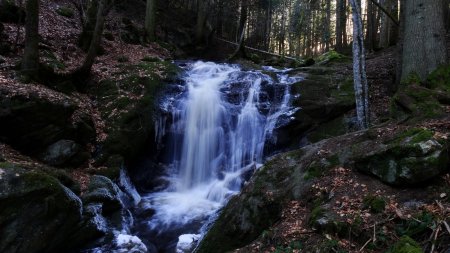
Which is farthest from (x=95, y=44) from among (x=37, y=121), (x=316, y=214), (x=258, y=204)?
(x=316, y=214)

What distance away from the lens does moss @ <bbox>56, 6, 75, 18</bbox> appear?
59.7 feet

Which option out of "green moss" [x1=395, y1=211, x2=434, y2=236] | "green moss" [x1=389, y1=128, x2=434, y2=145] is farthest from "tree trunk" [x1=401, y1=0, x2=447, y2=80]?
"green moss" [x1=395, y1=211, x2=434, y2=236]

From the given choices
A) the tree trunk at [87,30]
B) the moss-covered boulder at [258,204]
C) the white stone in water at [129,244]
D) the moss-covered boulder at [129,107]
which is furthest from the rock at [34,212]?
the tree trunk at [87,30]

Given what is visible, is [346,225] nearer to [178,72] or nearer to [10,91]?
[10,91]

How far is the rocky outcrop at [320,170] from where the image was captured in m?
5.04

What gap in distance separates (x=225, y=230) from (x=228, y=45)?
2332 centimetres

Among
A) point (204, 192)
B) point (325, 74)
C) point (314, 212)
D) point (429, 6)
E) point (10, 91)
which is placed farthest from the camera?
point (325, 74)

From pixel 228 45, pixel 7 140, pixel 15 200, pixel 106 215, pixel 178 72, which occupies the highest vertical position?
pixel 228 45

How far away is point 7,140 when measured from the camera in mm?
9062

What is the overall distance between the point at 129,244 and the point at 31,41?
6.52 m

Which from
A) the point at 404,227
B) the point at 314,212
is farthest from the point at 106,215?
the point at 404,227

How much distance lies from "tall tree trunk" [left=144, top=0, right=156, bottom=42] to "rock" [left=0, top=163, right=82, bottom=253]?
48.9 ft

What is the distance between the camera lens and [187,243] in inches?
320

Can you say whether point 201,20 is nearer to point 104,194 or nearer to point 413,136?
point 104,194
